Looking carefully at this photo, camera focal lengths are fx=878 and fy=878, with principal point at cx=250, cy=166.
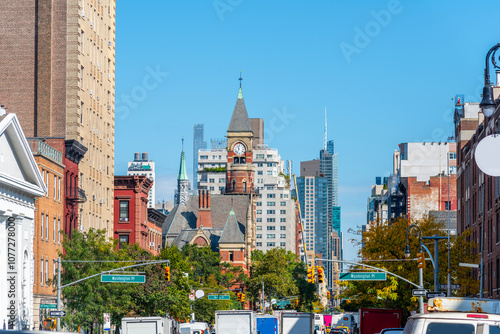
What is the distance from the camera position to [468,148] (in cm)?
8250

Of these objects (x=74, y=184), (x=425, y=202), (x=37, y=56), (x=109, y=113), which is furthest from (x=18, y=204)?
(x=425, y=202)

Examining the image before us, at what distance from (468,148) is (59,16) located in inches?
1574

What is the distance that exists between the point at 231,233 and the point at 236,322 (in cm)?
13979

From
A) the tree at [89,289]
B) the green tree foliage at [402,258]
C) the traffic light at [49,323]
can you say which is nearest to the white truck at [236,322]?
the tree at [89,289]

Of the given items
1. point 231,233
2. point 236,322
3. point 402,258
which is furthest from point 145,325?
point 231,233

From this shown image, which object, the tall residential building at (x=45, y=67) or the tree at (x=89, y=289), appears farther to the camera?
the tall residential building at (x=45, y=67)

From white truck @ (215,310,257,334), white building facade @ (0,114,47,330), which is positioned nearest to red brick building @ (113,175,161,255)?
white building facade @ (0,114,47,330)

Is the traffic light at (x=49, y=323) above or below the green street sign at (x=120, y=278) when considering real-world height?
below

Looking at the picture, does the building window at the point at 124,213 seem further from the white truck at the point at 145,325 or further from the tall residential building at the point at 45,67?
the white truck at the point at 145,325

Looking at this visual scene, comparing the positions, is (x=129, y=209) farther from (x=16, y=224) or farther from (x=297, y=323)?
(x=297, y=323)

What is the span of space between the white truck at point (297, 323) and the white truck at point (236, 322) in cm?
493

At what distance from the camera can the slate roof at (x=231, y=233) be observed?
192 meters

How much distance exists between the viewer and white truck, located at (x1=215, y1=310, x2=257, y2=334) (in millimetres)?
53719

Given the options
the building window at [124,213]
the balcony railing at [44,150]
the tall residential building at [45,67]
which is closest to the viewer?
the balcony railing at [44,150]
